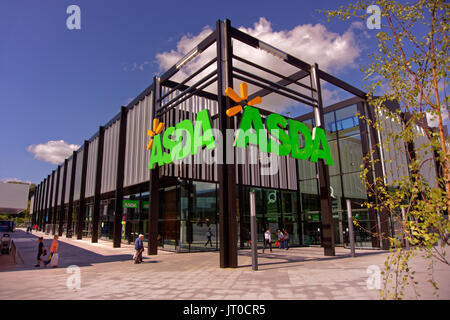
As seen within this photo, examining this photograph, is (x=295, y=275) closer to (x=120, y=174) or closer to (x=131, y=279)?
(x=131, y=279)

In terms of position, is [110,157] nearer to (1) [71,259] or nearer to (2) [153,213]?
(2) [153,213]

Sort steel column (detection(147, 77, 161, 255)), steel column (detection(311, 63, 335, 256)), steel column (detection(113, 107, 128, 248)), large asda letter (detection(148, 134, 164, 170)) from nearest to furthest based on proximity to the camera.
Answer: steel column (detection(311, 63, 335, 256))
large asda letter (detection(148, 134, 164, 170))
steel column (detection(147, 77, 161, 255))
steel column (detection(113, 107, 128, 248))

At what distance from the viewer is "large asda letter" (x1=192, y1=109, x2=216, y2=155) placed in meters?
15.0

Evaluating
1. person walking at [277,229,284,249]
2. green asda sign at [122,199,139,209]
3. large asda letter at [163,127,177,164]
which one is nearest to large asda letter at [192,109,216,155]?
large asda letter at [163,127,177,164]

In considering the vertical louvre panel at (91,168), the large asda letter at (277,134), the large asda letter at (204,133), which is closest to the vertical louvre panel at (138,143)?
the large asda letter at (204,133)

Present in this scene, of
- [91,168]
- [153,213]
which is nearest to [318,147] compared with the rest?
[153,213]

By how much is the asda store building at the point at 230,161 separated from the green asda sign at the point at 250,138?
0.06m

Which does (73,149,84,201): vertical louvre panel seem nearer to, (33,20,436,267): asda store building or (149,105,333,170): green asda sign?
(33,20,436,267): asda store building

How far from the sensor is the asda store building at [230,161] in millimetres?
14914

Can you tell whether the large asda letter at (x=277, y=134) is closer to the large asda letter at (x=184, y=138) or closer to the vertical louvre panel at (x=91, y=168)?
the large asda letter at (x=184, y=138)

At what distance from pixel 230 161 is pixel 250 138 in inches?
74.6

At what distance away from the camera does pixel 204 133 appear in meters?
15.2
